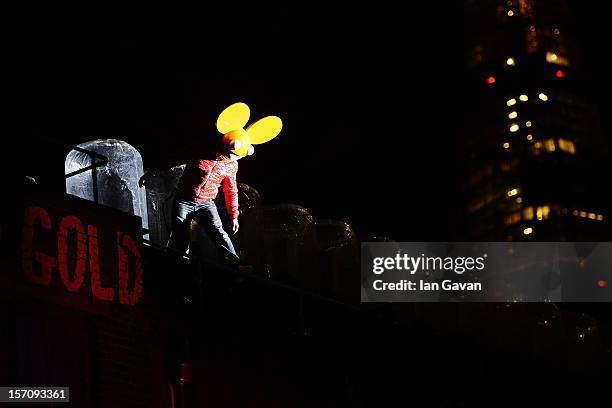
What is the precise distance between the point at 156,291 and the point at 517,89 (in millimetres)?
87826

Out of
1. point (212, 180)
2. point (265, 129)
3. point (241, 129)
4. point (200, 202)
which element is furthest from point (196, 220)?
point (265, 129)

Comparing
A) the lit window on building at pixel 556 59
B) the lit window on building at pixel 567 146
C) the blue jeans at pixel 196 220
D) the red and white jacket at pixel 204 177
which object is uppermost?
the lit window on building at pixel 556 59

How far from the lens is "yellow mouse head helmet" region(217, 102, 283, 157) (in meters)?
14.5

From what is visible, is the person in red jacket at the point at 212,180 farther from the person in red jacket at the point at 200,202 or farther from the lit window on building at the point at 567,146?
the lit window on building at the point at 567,146

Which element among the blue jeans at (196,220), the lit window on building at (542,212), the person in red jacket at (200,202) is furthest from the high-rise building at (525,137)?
the blue jeans at (196,220)

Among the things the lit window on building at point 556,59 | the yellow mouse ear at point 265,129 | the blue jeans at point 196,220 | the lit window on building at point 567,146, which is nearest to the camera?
the blue jeans at point 196,220

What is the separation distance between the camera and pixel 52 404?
1102 cm

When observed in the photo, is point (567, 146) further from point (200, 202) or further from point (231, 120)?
point (200, 202)

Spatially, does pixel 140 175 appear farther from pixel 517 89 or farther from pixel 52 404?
pixel 517 89

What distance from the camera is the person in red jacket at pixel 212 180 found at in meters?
14.5

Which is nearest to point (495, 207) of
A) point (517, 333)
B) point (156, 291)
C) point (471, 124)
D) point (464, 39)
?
point (471, 124)

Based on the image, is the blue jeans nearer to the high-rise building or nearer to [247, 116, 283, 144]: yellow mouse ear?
[247, 116, 283, 144]: yellow mouse ear

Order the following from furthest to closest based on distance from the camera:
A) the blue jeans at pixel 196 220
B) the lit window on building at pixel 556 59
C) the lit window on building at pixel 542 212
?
the lit window on building at pixel 556 59 < the lit window on building at pixel 542 212 < the blue jeans at pixel 196 220

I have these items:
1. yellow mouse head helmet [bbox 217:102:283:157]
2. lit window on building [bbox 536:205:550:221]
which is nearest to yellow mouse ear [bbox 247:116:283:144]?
yellow mouse head helmet [bbox 217:102:283:157]
